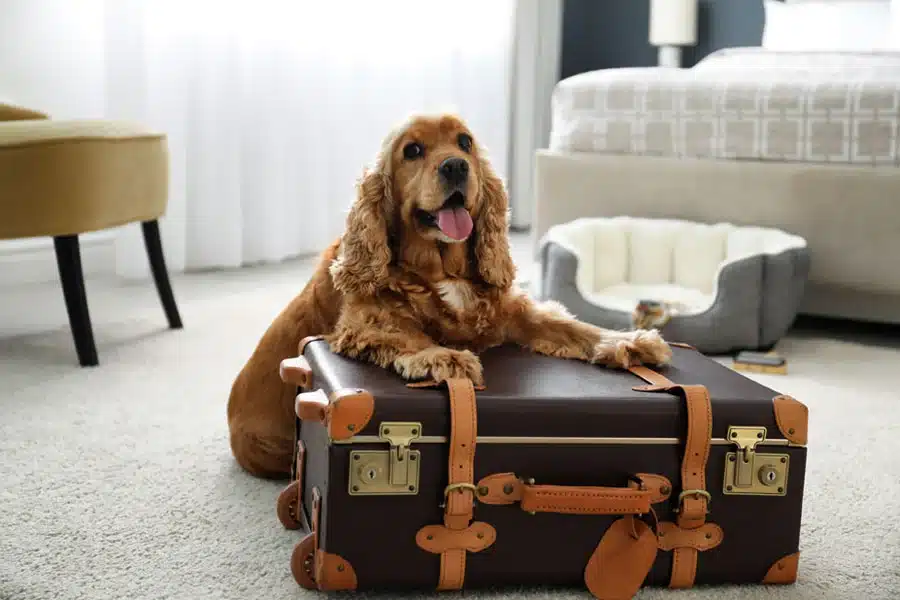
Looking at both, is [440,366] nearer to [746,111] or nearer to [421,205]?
[421,205]

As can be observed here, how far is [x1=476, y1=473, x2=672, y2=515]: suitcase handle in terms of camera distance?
130 cm

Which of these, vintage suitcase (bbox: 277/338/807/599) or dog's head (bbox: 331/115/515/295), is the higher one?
dog's head (bbox: 331/115/515/295)

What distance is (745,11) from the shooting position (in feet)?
16.0

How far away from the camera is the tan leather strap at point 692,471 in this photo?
1.33m

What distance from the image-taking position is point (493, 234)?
5.27 feet

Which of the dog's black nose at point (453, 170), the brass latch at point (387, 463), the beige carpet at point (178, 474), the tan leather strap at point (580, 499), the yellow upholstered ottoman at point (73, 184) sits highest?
the dog's black nose at point (453, 170)

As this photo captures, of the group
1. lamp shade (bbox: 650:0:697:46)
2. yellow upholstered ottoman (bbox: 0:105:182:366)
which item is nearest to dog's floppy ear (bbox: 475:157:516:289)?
yellow upholstered ottoman (bbox: 0:105:182:366)

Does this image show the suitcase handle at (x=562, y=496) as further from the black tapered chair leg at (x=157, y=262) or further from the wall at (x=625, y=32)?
the wall at (x=625, y=32)

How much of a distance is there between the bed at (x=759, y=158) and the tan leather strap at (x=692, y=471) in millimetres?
1647

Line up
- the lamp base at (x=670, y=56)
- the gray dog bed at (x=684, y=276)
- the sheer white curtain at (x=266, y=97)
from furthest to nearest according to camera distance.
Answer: the lamp base at (x=670, y=56)
the sheer white curtain at (x=266, y=97)
the gray dog bed at (x=684, y=276)

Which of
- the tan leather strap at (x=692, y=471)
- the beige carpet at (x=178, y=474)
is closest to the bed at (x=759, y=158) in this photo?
the beige carpet at (x=178, y=474)

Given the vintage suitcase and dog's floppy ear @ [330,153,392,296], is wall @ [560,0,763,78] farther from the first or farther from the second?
the vintage suitcase

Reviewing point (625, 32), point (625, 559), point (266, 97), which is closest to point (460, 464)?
point (625, 559)

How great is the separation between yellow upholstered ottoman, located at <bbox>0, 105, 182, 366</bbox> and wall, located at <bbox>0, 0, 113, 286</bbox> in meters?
0.91
